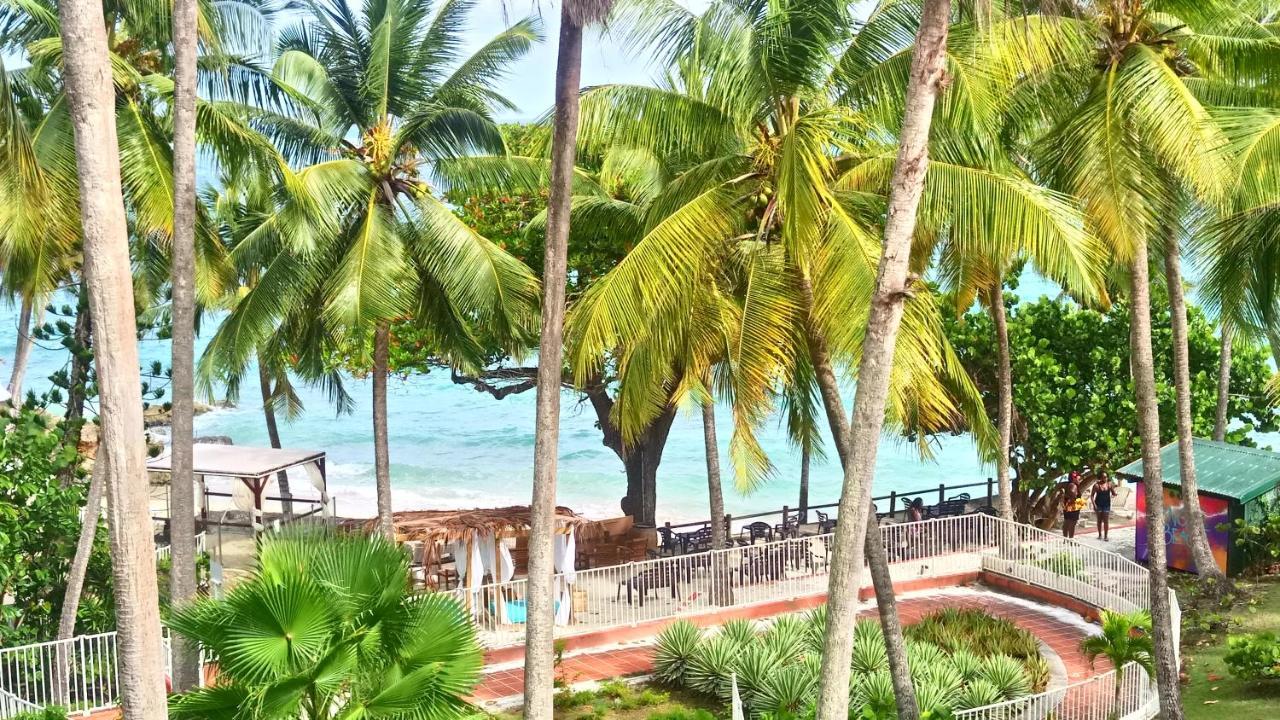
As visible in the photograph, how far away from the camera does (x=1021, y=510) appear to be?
2344cm

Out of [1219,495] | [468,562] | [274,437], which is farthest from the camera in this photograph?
[274,437]

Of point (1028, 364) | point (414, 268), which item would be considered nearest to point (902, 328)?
point (414, 268)

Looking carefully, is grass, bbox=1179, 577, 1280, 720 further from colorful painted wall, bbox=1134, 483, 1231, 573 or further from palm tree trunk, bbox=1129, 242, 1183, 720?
palm tree trunk, bbox=1129, 242, 1183, 720

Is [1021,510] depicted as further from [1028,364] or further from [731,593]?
[731,593]

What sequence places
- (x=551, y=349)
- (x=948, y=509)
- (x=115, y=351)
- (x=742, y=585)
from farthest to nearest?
(x=948, y=509) < (x=742, y=585) < (x=551, y=349) < (x=115, y=351)

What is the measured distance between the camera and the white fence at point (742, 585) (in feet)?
42.9

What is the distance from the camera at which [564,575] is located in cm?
1625

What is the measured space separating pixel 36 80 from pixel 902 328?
11223 mm

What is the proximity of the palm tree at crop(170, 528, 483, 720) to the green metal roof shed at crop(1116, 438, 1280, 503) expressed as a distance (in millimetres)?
13030

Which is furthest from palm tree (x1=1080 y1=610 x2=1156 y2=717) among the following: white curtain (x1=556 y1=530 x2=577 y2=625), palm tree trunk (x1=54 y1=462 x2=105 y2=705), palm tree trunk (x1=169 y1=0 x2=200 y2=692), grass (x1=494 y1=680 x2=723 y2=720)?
palm tree trunk (x1=54 y1=462 x2=105 y2=705)

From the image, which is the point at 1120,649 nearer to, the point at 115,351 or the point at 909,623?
the point at 909,623

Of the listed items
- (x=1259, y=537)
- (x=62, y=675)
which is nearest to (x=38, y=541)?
(x=62, y=675)

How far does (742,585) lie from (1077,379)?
8535 mm

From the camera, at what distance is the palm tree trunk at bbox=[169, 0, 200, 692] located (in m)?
10.5
